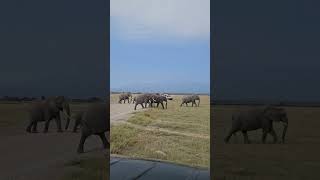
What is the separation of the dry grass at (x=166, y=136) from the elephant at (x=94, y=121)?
4.47 m

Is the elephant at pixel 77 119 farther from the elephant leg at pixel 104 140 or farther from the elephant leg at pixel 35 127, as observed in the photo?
the elephant leg at pixel 35 127

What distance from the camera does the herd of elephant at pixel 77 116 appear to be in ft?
24.8

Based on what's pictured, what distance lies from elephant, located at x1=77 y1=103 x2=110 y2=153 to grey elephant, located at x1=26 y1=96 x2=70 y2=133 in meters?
0.48

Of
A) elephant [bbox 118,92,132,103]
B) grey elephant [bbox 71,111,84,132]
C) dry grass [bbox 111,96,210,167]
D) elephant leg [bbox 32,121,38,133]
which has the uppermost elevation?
elephant [bbox 118,92,132,103]
